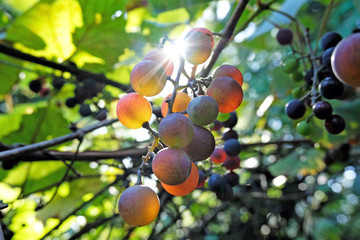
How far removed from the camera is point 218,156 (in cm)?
106

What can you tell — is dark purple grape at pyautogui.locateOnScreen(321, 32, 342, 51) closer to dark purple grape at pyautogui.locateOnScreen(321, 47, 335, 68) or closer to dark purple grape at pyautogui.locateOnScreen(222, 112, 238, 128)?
dark purple grape at pyautogui.locateOnScreen(321, 47, 335, 68)

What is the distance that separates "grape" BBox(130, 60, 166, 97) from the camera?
625 mm

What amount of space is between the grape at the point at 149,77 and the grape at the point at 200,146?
0.13 metres

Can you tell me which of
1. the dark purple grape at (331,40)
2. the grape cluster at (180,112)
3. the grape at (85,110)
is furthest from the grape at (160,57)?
the grape at (85,110)

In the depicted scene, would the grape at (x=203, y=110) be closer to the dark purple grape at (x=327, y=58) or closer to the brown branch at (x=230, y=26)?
the brown branch at (x=230, y=26)

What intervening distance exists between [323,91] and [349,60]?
456mm

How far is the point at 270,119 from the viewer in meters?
2.52

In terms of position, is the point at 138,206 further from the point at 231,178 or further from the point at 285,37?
the point at 285,37

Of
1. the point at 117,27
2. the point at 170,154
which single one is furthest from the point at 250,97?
the point at 170,154

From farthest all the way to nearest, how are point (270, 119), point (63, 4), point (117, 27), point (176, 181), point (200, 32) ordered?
point (270, 119), point (117, 27), point (63, 4), point (200, 32), point (176, 181)

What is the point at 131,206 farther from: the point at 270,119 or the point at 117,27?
the point at 270,119

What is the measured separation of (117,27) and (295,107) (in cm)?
96

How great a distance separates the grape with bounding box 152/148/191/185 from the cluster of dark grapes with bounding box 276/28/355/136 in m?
0.51

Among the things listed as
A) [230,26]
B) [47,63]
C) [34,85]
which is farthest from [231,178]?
[34,85]
